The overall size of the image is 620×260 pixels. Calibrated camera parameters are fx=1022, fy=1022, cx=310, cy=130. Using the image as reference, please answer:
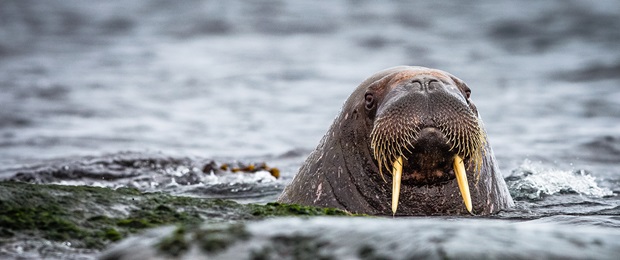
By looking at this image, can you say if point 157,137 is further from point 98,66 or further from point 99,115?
point 98,66

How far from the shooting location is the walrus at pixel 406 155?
6.48 meters

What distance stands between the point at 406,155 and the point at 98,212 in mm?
2420

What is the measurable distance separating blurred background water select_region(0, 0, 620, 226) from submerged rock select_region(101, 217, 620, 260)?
3.68m

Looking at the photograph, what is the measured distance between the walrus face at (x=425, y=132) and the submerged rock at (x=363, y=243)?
107 inches

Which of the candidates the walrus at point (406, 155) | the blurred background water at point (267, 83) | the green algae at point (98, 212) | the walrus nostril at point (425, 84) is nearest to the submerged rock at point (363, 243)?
the green algae at point (98, 212)

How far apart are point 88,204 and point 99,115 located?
12.7 metres

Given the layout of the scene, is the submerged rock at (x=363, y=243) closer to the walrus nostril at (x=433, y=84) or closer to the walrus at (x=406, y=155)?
the walrus at (x=406, y=155)

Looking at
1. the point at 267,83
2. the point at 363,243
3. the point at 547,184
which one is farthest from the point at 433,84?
the point at 267,83

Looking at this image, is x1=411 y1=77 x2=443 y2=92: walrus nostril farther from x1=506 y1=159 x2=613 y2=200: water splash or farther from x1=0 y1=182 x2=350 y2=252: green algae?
x1=506 y1=159 x2=613 y2=200: water splash

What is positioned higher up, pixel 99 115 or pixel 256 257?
pixel 99 115

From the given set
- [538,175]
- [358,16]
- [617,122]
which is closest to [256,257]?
[538,175]

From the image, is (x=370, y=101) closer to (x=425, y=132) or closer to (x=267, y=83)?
(x=425, y=132)

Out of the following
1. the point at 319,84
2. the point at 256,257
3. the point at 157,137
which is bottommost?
the point at 256,257

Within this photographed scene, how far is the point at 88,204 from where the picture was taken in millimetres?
4953
